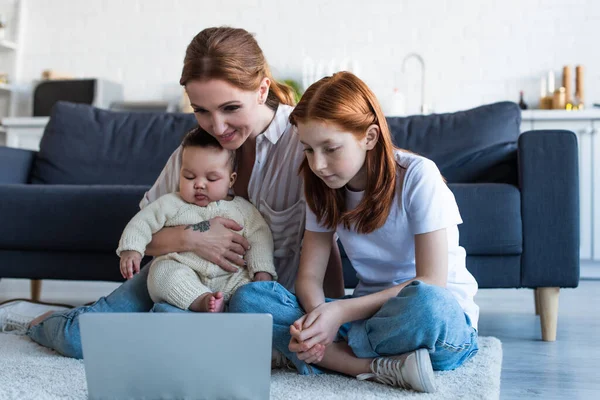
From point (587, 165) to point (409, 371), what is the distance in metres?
2.83

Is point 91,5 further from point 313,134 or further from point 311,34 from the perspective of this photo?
point 313,134

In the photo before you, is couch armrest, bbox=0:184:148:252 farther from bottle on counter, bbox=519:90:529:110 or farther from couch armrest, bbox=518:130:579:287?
bottle on counter, bbox=519:90:529:110

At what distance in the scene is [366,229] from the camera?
4.49ft

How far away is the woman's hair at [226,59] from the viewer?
1.43m

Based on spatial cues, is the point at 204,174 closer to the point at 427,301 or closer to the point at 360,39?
the point at 427,301

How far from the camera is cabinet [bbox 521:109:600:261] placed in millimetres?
3558

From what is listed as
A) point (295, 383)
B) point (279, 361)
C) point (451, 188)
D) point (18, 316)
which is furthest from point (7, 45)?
point (295, 383)

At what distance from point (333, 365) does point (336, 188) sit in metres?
0.36

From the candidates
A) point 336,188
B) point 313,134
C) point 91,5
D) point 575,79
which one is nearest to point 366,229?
point 336,188

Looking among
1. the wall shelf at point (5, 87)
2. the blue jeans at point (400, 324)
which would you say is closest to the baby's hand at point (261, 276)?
the blue jeans at point (400, 324)

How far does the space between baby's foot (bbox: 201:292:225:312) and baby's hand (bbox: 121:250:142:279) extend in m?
0.20

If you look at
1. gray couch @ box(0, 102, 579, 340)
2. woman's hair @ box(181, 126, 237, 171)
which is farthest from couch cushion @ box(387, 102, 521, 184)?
woman's hair @ box(181, 126, 237, 171)

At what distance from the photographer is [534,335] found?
6.52ft

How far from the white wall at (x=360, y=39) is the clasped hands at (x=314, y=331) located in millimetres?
3209
